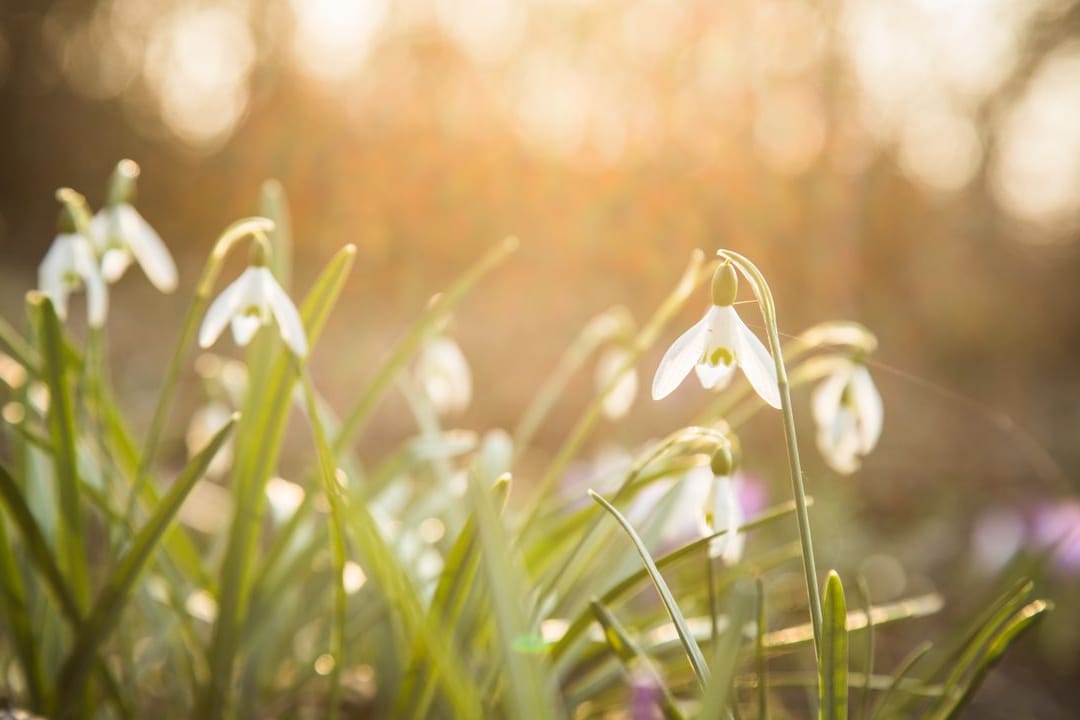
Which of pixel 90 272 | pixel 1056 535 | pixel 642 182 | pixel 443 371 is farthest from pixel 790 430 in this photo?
pixel 642 182

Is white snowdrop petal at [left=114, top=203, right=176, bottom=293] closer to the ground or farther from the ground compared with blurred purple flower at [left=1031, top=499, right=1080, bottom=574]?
closer to the ground

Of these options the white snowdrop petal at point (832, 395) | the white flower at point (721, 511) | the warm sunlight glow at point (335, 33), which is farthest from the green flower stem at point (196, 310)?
the warm sunlight glow at point (335, 33)

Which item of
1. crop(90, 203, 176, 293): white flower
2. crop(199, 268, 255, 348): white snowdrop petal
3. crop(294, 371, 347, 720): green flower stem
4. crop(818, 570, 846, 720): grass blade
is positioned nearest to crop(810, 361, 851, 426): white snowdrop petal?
crop(818, 570, 846, 720): grass blade

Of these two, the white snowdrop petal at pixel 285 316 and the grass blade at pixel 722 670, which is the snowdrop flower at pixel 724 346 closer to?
the grass blade at pixel 722 670

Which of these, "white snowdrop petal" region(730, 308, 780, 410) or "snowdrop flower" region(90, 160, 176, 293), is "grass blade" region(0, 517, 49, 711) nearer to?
"snowdrop flower" region(90, 160, 176, 293)

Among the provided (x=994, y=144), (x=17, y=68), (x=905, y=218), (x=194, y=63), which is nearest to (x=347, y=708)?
(x=905, y=218)

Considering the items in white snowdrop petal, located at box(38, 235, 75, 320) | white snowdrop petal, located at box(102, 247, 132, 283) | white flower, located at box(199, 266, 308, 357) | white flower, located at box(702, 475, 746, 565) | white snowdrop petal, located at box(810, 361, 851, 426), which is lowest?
white flower, located at box(702, 475, 746, 565)
